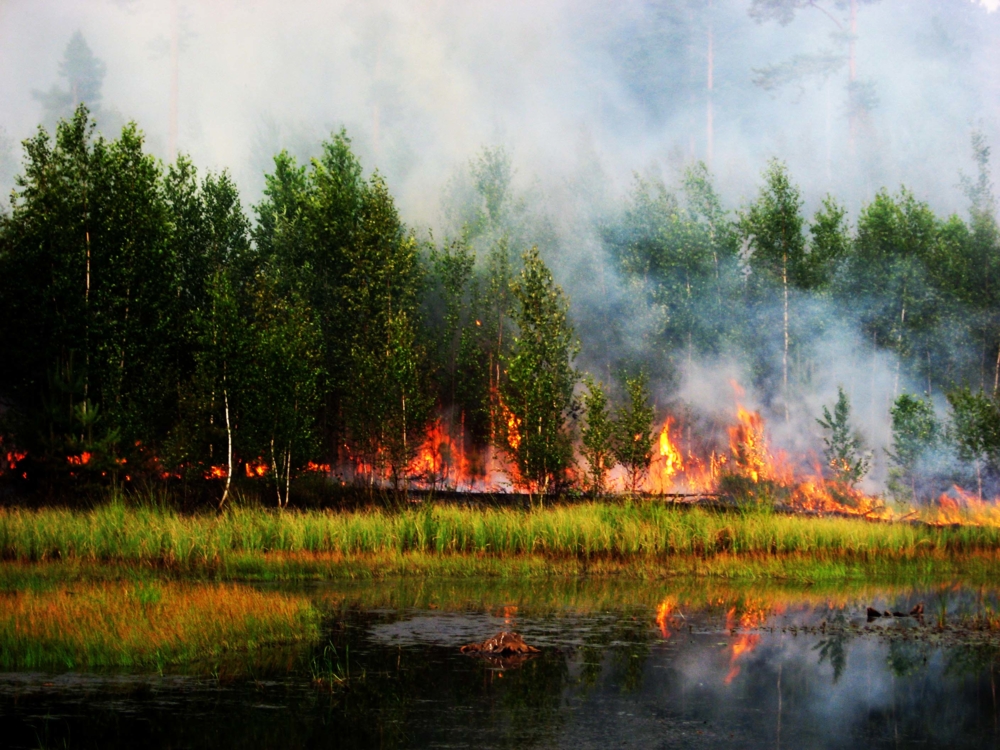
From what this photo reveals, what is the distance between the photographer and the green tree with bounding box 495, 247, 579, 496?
4181 cm

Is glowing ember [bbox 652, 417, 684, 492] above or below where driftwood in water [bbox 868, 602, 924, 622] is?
above

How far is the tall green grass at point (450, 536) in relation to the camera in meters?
25.3

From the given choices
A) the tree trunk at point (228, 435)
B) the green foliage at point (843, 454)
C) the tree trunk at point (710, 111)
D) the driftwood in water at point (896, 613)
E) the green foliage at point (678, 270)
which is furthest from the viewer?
the tree trunk at point (710, 111)

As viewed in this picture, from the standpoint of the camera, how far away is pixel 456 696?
13070 mm

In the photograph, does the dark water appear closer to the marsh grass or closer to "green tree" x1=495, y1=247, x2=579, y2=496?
the marsh grass

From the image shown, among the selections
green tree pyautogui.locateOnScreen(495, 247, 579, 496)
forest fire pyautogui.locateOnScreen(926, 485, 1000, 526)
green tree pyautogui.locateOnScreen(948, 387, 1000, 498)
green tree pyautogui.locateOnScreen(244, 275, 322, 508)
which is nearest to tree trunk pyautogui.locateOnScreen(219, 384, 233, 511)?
green tree pyautogui.locateOnScreen(244, 275, 322, 508)

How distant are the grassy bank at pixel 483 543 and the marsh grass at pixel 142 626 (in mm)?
5460

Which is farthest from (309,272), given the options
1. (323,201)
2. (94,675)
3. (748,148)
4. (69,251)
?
(748,148)

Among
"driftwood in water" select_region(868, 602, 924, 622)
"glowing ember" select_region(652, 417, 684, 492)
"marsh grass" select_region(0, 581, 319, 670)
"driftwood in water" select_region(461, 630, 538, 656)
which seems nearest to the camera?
"marsh grass" select_region(0, 581, 319, 670)

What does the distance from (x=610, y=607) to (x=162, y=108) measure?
337 feet

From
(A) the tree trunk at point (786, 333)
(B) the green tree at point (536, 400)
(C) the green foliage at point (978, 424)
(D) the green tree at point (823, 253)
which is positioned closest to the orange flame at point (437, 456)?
(B) the green tree at point (536, 400)

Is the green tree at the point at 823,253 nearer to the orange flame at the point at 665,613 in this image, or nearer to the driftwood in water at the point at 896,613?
the orange flame at the point at 665,613

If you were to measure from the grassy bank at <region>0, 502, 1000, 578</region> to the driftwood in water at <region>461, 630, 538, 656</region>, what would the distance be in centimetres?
890

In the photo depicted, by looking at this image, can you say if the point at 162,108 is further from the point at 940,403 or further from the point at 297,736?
the point at 297,736
